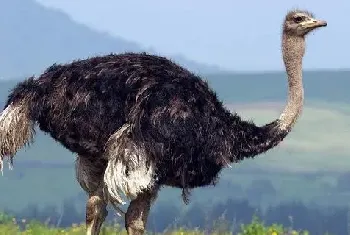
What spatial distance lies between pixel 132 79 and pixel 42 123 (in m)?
0.67

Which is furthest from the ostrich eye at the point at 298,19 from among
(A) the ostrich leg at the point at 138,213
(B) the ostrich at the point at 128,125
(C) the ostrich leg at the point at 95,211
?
(C) the ostrich leg at the point at 95,211

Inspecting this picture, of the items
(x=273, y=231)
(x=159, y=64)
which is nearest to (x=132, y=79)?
(x=159, y=64)

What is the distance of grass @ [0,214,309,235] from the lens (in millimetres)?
11891

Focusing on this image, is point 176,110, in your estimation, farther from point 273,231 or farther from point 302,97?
point 273,231

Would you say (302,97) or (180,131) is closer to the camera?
(180,131)

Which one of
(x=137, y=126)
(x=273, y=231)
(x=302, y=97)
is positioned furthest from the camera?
(x=273, y=231)

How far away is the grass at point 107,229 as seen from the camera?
11.9 metres

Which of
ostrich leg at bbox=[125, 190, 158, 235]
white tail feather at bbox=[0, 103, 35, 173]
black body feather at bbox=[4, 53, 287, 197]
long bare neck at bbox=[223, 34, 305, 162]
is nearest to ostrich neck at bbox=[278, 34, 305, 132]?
long bare neck at bbox=[223, 34, 305, 162]

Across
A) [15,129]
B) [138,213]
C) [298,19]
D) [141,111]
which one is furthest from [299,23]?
[15,129]

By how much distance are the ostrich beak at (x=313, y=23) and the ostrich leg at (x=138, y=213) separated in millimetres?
1705

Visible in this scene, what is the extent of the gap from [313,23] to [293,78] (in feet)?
1.33

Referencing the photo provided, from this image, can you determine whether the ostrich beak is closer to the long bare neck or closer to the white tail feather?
the long bare neck

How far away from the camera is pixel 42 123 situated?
33.8 ft

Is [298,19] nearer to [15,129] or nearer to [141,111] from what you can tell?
[141,111]
